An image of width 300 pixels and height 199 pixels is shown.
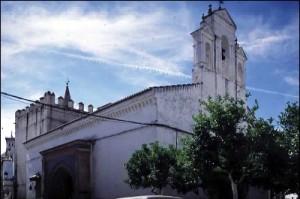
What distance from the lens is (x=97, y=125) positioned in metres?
23.0

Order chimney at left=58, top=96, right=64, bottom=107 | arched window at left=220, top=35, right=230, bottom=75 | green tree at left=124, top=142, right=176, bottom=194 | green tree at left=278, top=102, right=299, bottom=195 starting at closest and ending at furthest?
green tree at left=278, top=102, right=299, bottom=195, green tree at left=124, top=142, right=176, bottom=194, arched window at left=220, top=35, right=230, bottom=75, chimney at left=58, top=96, right=64, bottom=107

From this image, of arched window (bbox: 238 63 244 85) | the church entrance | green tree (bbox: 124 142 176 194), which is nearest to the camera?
green tree (bbox: 124 142 176 194)

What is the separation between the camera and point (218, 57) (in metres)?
22.5

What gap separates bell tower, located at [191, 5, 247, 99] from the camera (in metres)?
21.2

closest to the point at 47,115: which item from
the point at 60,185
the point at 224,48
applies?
the point at 60,185

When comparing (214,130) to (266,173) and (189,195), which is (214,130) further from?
(189,195)

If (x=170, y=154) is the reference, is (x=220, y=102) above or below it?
above

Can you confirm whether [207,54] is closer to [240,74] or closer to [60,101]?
[240,74]

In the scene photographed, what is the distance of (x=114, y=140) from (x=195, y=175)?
7.30 metres

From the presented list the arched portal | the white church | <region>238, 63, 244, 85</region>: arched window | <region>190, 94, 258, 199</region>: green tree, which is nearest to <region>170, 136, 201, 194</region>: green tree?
<region>190, 94, 258, 199</region>: green tree

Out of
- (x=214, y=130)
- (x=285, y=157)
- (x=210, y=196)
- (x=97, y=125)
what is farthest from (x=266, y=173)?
(x=97, y=125)

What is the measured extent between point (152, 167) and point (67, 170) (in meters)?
8.45

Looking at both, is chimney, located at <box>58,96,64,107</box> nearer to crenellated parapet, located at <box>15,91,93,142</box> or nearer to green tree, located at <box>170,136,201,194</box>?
crenellated parapet, located at <box>15,91,93,142</box>

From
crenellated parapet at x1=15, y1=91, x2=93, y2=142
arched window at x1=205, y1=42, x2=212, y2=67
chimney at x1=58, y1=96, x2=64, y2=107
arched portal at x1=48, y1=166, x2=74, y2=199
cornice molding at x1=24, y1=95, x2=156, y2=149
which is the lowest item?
arched portal at x1=48, y1=166, x2=74, y2=199
